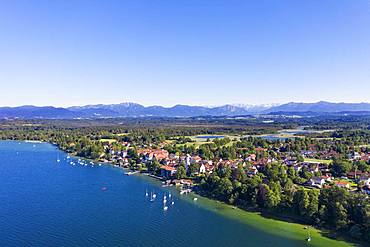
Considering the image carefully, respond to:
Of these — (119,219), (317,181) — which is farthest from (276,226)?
(317,181)

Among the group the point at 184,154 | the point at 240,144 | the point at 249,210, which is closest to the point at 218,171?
the point at 249,210

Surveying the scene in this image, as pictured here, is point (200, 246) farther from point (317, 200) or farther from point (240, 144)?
point (240, 144)

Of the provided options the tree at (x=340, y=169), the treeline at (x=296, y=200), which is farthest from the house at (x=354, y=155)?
the treeline at (x=296, y=200)

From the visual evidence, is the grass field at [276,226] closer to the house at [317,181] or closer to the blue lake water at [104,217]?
the blue lake water at [104,217]

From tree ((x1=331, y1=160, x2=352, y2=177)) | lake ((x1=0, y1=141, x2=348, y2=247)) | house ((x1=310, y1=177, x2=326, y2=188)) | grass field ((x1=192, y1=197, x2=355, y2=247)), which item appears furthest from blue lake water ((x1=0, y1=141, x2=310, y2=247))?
tree ((x1=331, y1=160, x2=352, y2=177))

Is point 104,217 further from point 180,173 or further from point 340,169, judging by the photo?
point 340,169

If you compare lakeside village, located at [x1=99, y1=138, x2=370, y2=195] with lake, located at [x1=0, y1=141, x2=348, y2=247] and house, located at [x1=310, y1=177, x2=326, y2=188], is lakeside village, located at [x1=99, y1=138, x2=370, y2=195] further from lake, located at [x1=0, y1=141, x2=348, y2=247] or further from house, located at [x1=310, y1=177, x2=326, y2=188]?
lake, located at [x1=0, y1=141, x2=348, y2=247]

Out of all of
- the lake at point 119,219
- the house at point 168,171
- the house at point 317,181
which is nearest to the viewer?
the lake at point 119,219
